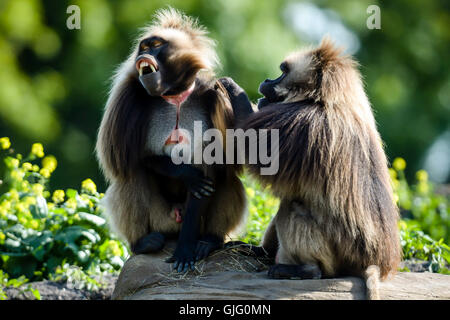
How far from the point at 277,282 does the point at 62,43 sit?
11.0m

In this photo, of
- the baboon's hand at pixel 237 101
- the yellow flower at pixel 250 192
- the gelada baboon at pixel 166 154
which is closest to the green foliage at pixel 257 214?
the yellow flower at pixel 250 192

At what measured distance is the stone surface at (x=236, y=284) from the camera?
4816 millimetres

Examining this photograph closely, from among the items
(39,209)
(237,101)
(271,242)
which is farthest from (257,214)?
(39,209)

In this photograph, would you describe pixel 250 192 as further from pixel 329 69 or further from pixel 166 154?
pixel 329 69

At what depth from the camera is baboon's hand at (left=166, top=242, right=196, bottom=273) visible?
524cm

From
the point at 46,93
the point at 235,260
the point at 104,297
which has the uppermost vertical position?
the point at 46,93

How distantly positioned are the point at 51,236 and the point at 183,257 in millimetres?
1713

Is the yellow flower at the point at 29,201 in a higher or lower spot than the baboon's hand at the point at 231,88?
lower

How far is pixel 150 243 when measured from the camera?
5.49m

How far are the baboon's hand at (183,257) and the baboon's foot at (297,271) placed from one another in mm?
A: 718

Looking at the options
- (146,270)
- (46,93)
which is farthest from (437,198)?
(46,93)

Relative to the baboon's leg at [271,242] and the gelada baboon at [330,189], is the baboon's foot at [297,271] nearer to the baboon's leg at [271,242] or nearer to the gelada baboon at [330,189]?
the gelada baboon at [330,189]

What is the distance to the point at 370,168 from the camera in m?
5.05
